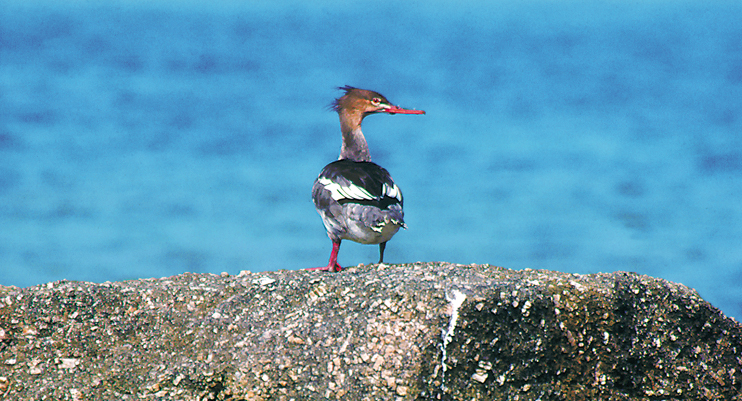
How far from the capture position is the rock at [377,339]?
13.4ft

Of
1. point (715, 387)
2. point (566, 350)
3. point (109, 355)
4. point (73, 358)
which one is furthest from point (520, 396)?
point (73, 358)

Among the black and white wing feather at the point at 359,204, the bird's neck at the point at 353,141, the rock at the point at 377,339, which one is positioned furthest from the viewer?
the bird's neck at the point at 353,141

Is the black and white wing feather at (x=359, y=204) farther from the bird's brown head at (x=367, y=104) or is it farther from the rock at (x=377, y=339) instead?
the bird's brown head at (x=367, y=104)

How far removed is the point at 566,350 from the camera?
4.26 m

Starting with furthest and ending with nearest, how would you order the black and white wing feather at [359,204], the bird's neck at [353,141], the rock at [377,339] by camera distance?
the bird's neck at [353,141]
the black and white wing feather at [359,204]
the rock at [377,339]

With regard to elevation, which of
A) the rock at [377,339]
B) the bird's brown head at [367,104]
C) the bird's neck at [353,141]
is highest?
the bird's brown head at [367,104]

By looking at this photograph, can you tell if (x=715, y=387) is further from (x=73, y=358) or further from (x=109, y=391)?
(x=73, y=358)

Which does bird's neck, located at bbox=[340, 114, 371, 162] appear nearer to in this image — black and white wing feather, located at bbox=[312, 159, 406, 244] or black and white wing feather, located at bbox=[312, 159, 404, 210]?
black and white wing feather, located at bbox=[312, 159, 404, 210]

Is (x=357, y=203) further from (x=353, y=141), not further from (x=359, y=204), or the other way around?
(x=353, y=141)

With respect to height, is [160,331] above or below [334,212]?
below

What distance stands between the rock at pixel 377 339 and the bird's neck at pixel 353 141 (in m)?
1.87


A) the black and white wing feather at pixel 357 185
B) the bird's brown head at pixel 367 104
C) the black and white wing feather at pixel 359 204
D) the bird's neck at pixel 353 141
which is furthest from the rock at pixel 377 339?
the bird's brown head at pixel 367 104

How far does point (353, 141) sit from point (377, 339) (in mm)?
3008

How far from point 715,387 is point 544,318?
1.57 metres
